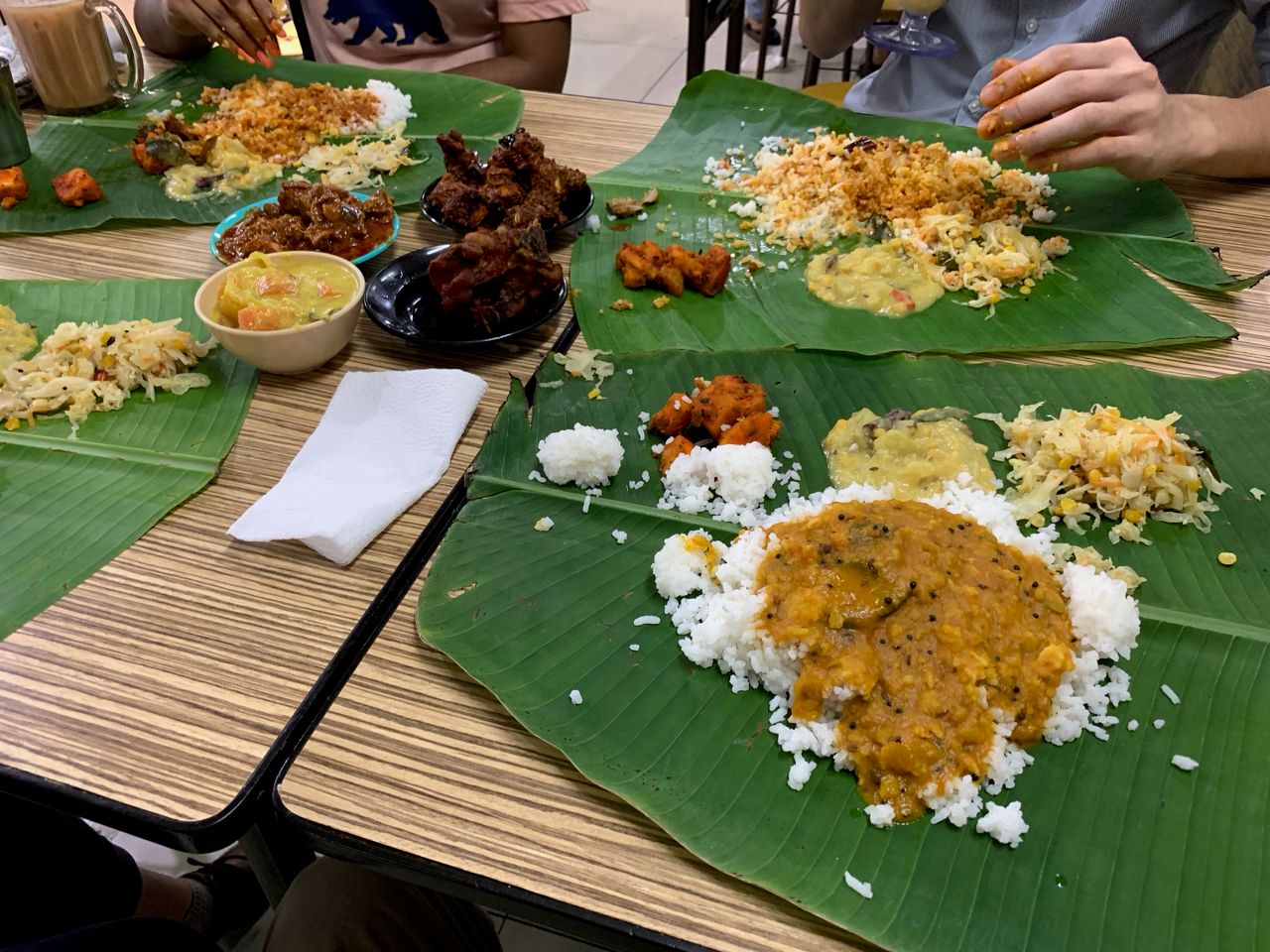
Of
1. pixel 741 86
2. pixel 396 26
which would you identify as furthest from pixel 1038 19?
pixel 396 26

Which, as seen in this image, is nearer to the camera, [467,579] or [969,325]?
[467,579]

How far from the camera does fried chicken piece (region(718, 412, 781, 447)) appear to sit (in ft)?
6.55

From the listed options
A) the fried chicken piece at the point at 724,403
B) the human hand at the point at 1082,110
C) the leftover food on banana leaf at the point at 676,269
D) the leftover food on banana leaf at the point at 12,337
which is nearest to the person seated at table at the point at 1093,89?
the human hand at the point at 1082,110

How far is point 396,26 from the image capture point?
4.13m

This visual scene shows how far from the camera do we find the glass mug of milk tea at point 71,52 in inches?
130

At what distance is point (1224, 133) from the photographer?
2.79 m

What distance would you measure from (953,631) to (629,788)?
24.0 inches

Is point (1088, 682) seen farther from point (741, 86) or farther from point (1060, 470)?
point (741, 86)

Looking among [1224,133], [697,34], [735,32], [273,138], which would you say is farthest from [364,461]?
[735,32]

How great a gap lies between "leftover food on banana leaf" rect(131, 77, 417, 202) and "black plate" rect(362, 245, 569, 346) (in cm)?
77

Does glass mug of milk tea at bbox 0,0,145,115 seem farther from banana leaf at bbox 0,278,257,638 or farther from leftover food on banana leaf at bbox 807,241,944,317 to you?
leftover food on banana leaf at bbox 807,241,944,317

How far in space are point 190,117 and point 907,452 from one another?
325 cm


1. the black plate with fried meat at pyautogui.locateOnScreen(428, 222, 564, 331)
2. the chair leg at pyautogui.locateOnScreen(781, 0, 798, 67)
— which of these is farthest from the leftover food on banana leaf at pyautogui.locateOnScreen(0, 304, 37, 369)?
the chair leg at pyautogui.locateOnScreen(781, 0, 798, 67)

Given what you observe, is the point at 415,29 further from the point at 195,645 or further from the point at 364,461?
the point at 195,645
